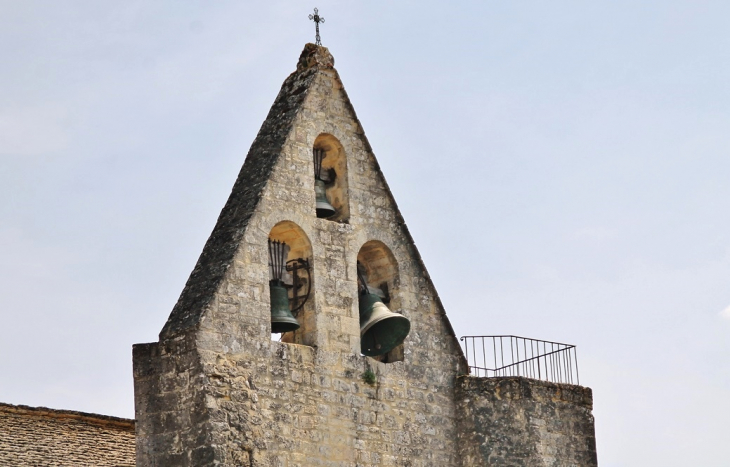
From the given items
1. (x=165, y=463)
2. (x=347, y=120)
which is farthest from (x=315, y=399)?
(x=347, y=120)

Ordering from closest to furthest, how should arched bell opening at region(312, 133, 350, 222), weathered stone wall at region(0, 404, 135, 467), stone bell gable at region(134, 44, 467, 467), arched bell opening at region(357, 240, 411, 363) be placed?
stone bell gable at region(134, 44, 467, 467), arched bell opening at region(357, 240, 411, 363), arched bell opening at region(312, 133, 350, 222), weathered stone wall at region(0, 404, 135, 467)

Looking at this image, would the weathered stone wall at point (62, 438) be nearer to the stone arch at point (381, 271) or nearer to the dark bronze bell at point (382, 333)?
the dark bronze bell at point (382, 333)

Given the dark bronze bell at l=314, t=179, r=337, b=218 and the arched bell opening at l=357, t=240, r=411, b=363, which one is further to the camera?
the dark bronze bell at l=314, t=179, r=337, b=218

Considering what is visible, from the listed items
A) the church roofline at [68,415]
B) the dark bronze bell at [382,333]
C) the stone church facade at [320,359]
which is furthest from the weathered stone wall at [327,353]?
the church roofline at [68,415]

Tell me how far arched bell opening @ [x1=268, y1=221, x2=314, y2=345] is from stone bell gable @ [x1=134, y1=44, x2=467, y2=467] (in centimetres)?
3

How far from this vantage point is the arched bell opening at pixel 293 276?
878 inches

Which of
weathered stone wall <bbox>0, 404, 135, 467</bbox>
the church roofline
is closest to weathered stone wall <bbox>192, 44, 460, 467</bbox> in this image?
weathered stone wall <bbox>0, 404, 135, 467</bbox>

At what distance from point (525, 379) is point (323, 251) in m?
3.28

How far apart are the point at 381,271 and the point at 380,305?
77cm

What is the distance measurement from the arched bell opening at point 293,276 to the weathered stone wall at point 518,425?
245cm

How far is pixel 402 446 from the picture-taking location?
22.5 m

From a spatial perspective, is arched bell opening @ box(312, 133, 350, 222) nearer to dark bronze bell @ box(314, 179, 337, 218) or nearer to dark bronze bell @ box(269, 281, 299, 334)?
dark bronze bell @ box(314, 179, 337, 218)

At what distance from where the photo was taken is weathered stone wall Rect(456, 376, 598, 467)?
23125 mm

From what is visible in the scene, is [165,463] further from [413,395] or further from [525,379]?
[525,379]
